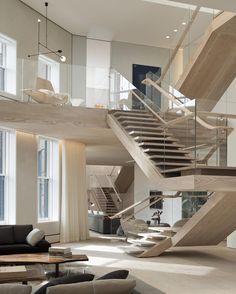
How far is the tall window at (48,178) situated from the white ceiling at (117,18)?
4.01 meters

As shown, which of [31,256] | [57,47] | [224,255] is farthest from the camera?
[57,47]

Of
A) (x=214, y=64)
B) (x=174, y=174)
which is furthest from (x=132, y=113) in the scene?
(x=174, y=174)

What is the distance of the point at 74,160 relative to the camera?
13750 mm

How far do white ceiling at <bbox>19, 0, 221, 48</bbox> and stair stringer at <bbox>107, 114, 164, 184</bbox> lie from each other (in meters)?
3.16

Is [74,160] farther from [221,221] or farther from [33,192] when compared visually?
[221,221]

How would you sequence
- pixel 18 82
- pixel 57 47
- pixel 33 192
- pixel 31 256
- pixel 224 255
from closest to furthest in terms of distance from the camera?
pixel 31 256 → pixel 224 255 → pixel 18 82 → pixel 33 192 → pixel 57 47

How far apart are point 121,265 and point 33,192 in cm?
427

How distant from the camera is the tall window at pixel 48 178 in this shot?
13242 millimetres

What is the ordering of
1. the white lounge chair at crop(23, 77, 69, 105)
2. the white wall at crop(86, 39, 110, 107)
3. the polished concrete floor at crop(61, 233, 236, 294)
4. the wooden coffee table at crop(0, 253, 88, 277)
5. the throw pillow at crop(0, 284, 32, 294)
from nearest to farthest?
1. the throw pillow at crop(0, 284, 32, 294)
2. the polished concrete floor at crop(61, 233, 236, 294)
3. the wooden coffee table at crop(0, 253, 88, 277)
4. the white lounge chair at crop(23, 77, 69, 105)
5. the white wall at crop(86, 39, 110, 107)

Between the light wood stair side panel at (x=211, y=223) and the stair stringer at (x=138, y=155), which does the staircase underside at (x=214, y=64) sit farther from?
the light wood stair side panel at (x=211, y=223)

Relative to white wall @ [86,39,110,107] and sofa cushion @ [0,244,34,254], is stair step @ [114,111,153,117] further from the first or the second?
sofa cushion @ [0,244,34,254]

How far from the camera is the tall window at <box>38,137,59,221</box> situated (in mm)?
13242

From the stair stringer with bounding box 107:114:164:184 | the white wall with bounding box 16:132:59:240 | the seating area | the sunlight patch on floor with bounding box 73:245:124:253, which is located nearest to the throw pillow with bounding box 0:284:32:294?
the seating area

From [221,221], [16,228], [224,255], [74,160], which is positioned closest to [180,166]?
[221,221]
